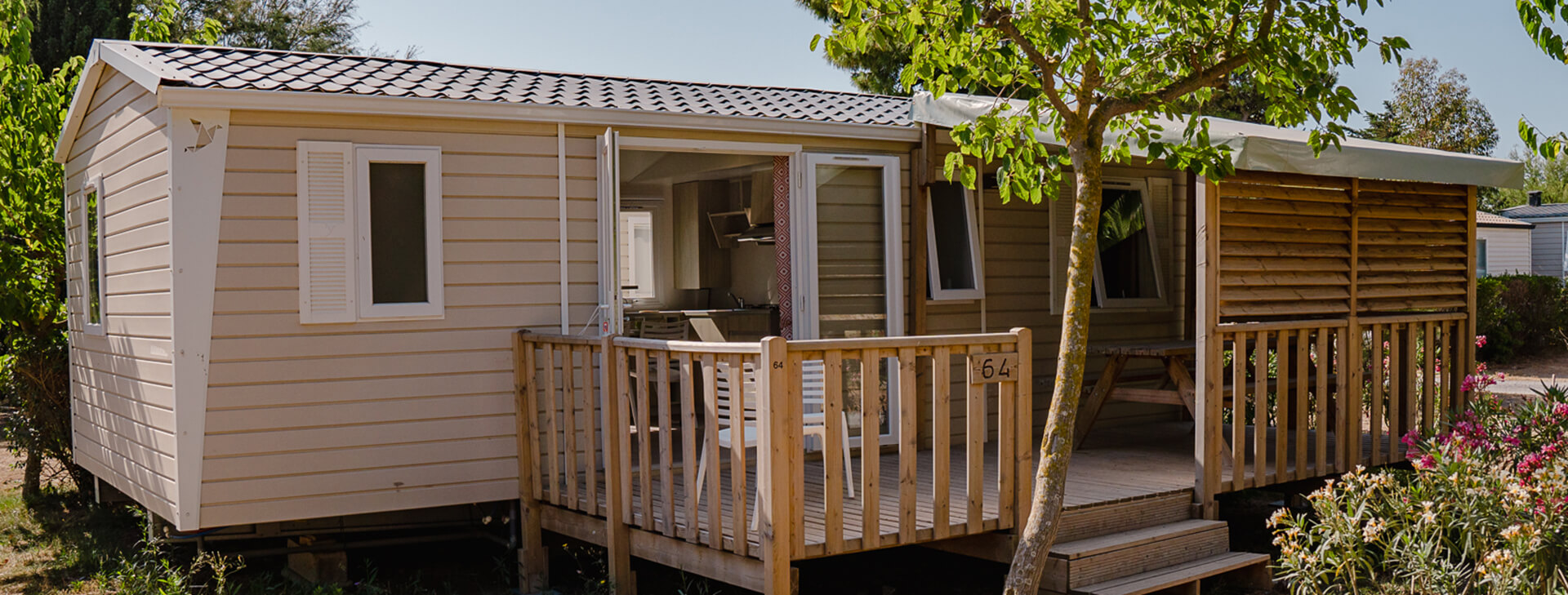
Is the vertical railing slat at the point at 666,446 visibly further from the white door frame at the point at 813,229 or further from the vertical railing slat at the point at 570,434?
the white door frame at the point at 813,229

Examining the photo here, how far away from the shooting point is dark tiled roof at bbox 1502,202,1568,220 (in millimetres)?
27203

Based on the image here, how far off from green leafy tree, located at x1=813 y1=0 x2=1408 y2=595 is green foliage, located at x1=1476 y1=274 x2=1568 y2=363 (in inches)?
491

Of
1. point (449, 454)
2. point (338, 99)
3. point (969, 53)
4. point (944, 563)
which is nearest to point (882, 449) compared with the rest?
point (944, 563)

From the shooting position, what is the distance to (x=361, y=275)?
566 centimetres

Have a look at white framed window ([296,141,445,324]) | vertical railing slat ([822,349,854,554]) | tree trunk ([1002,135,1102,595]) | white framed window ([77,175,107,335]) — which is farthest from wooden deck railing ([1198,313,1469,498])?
white framed window ([77,175,107,335])

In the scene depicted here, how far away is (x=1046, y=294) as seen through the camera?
791cm

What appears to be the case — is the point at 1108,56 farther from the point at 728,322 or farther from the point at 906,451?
the point at 728,322

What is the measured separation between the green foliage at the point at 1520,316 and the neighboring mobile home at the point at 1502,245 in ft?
30.0

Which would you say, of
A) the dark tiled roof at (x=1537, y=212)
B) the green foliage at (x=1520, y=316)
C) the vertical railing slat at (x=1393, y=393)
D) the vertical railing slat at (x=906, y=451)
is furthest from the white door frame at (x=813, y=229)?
the dark tiled roof at (x=1537, y=212)

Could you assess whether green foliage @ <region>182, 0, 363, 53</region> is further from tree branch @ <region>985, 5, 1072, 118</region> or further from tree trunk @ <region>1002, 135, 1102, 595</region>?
tree trunk @ <region>1002, 135, 1102, 595</region>

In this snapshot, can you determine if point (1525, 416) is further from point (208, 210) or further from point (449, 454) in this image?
point (208, 210)

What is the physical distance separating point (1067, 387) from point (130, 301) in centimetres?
468

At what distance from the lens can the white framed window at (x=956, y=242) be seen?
7289 millimetres

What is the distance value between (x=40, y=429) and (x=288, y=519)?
12.7ft
